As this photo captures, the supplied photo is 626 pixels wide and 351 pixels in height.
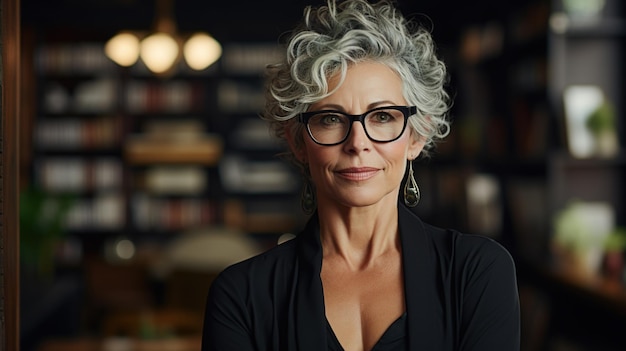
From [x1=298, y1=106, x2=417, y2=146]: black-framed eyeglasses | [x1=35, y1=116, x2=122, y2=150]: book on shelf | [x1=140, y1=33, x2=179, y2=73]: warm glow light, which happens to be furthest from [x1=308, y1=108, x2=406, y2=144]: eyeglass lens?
[x1=35, y1=116, x2=122, y2=150]: book on shelf

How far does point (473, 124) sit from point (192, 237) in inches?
90.1

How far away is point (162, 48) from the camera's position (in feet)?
18.3

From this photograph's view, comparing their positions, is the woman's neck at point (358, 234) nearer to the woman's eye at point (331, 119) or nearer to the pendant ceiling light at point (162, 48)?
the woman's eye at point (331, 119)

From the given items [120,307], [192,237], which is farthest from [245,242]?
[120,307]

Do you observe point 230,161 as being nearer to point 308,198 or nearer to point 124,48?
point 124,48

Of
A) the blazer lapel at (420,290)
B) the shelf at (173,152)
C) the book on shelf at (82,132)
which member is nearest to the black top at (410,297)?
the blazer lapel at (420,290)

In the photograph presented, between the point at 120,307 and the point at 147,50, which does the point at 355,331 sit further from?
the point at 120,307

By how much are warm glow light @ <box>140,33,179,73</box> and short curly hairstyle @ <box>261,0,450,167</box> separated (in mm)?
4689

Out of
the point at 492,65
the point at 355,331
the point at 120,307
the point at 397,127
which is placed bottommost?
the point at 120,307

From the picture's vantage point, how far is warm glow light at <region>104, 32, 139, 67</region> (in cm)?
595

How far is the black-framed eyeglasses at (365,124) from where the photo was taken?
3.15 ft

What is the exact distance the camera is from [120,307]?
6855mm

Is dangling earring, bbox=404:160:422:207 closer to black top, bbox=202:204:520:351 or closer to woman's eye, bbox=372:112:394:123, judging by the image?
black top, bbox=202:204:520:351

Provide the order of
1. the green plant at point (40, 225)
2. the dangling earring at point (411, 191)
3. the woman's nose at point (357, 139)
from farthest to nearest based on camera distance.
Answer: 1. the green plant at point (40, 225)
2. the dangling earring at point (411, 191)
3. the woman's nose at point (357, 139)
